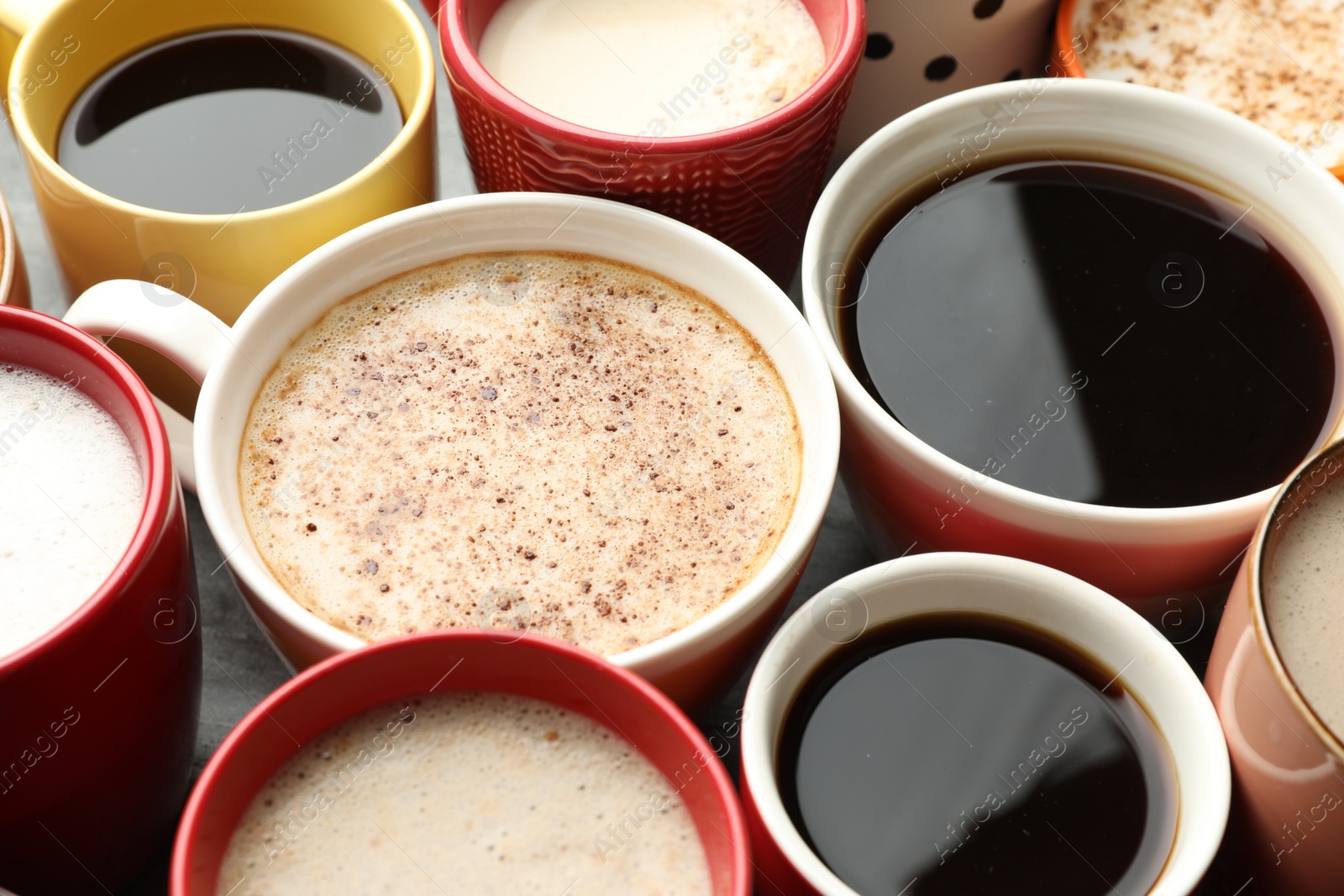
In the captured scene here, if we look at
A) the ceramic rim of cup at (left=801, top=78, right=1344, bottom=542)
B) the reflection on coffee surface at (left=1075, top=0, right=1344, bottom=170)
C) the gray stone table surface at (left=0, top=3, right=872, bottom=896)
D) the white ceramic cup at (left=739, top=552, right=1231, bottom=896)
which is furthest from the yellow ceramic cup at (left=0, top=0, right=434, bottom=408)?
the reflection on coffee surface at (left=1075, top=0, right=1344, bottom=170)

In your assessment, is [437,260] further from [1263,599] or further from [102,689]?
[1263,599]

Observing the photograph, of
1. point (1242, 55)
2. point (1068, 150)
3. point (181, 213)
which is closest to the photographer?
point (181, 213)

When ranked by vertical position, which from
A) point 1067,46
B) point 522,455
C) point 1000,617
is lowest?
point 1000,617

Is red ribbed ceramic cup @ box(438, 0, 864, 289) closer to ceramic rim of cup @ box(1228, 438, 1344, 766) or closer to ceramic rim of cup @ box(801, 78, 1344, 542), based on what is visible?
ceramic rim of cup @ box(801, 78, 1344, 542)

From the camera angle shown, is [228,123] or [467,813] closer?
[467,813]

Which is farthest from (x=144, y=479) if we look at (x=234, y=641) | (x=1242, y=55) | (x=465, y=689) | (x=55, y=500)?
(x=1242, y=55)

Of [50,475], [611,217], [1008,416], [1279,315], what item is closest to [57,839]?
[50,475]
